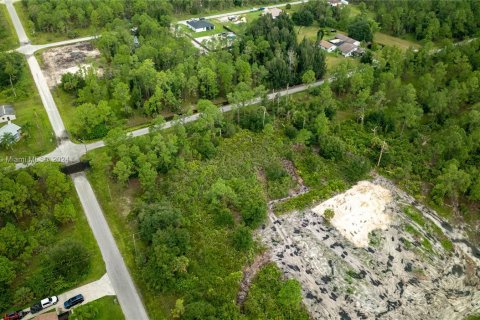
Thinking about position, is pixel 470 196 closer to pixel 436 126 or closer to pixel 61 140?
pixel 436 126

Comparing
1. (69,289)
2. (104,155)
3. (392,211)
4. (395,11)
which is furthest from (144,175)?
(395,11)

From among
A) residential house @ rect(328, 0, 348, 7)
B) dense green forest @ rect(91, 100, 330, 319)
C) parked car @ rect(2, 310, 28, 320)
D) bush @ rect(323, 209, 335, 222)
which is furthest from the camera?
residential house @ rect(328, 0, 348, 7)

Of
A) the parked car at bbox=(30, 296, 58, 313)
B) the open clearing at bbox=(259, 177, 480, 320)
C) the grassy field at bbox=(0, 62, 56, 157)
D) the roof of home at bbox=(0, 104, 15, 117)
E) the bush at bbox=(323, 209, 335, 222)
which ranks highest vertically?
the roof of home at bbox=(0, 104, 15, 117)

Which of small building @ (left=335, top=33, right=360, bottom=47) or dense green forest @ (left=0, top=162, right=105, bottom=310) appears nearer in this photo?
dense green forest @ (left=0, top=162, right=105, bottom=310)

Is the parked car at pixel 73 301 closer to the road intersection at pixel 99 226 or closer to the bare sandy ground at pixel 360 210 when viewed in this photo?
the road intersection at pixel 99 226

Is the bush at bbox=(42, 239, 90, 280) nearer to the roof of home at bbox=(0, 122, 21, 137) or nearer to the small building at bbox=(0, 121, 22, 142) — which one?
the small building at bbox=(0, 121, 22, 142)

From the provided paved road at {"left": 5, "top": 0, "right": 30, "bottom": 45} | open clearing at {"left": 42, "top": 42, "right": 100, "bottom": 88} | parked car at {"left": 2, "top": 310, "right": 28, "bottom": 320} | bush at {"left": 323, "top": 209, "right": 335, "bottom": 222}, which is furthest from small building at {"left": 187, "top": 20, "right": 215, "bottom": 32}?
parked car at {"left": 2, "top": 310, "right": 28, "bottom": 320}
